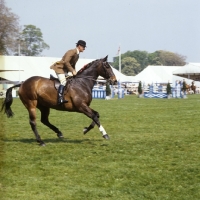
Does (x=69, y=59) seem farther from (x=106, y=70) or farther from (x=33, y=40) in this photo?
(x=33, y=40)

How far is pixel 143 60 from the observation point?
174 metres

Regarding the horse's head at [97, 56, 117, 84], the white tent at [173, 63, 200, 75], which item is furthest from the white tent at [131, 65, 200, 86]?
the horse's head at [97, 56, 117, 84]

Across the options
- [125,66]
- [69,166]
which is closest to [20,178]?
[69,166]

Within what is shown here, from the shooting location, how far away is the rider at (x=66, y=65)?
1253 cm

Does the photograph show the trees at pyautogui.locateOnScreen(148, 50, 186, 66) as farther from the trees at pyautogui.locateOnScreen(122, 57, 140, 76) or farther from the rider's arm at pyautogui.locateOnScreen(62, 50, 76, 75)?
the rider's arm at pyautogui.locateOnScreen(62, 50, 76, 75)

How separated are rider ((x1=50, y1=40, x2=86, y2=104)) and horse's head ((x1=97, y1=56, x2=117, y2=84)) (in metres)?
0.68

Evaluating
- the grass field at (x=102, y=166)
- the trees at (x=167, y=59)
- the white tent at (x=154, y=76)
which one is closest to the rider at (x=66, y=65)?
the grass field at (x=102, y=166)

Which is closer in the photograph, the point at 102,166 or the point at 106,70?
the point at 102,166

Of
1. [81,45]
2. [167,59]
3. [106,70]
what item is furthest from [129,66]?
[81,45]

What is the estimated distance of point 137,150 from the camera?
1109 cm

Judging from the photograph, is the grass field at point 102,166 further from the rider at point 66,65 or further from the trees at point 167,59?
A: the trees at point 167,59

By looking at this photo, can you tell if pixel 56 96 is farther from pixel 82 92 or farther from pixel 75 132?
pixel 75 132

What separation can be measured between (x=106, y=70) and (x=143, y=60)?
162 meters

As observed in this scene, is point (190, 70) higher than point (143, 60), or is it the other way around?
point (143, 60)
